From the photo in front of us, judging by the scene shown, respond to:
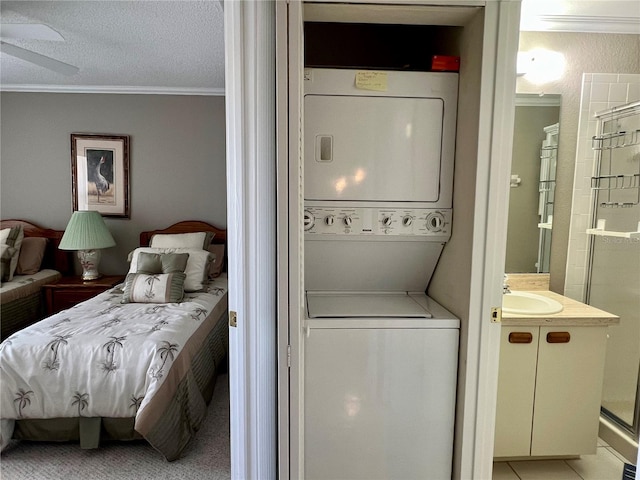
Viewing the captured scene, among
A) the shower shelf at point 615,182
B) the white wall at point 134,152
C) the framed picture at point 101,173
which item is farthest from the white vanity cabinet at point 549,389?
the framed picture at point 101,173

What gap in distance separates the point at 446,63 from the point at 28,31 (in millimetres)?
2312

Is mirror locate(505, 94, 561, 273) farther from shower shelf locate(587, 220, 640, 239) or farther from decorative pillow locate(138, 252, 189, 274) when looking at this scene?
decorative pillow locate(138, 252, 189, 274)

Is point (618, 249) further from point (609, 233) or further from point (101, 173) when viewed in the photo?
point (101, 173)

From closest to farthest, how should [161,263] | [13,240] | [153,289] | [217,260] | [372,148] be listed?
[372,148], [153,289], [161,263], [13,240], [217,260]

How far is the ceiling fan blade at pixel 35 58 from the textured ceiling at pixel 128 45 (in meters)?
0.20

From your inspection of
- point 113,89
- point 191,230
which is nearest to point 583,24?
point 191,230

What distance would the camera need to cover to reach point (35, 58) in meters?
2.58

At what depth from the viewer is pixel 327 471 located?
1591mm

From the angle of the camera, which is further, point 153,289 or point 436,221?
point 153,289

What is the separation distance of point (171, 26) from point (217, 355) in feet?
7.59

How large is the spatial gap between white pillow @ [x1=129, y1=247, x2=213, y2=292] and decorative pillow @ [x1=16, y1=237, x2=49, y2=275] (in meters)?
1.13

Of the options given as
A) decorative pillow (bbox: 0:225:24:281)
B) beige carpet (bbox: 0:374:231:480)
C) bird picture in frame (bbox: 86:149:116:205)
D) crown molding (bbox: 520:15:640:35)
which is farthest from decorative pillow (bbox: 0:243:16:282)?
crown molding (bbox: 520:15:640:35)

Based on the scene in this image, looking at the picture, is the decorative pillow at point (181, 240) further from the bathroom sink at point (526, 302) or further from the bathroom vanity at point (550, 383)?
the bathroom vanity at point (550, 383)

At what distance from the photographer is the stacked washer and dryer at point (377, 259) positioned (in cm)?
156
